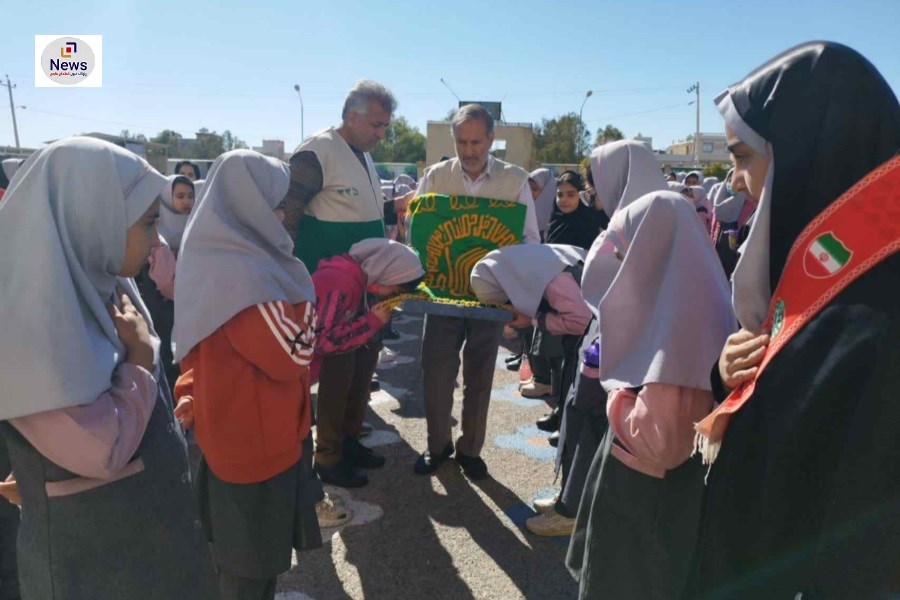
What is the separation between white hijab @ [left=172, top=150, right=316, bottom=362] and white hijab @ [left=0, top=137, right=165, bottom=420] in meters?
0.33

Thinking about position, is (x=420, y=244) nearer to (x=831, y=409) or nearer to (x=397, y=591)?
(x=397, y=591)

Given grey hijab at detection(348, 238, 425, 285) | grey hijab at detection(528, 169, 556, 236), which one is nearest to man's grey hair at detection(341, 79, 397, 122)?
grey hijab at detection(348, 238, 425, 285)

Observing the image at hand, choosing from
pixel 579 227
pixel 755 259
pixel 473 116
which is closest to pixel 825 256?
pixel 755 259

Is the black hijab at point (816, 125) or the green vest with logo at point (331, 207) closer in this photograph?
the black hijab at point (816, 125)

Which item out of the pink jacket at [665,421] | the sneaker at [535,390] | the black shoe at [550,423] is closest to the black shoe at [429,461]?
the black shoe at [550,423]

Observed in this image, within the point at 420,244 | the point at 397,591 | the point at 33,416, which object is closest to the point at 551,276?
the point at 420,244

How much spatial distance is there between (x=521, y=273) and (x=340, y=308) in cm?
100

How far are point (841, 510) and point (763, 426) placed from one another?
20 centimetres

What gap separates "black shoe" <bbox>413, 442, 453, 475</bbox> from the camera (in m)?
4.08

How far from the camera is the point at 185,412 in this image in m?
2.29

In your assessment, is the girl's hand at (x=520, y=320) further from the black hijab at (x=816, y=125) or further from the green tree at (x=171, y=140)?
the green tree at (x=171, y=140)

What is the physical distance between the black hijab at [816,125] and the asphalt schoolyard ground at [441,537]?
7.63ft

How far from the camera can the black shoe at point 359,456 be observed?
4141 mm

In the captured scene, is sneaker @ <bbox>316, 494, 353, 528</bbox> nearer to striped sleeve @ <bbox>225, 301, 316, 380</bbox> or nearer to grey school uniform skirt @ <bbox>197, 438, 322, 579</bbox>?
grey school uniform skirt @ <bbox>197, 438, 322, 579</bbox>
